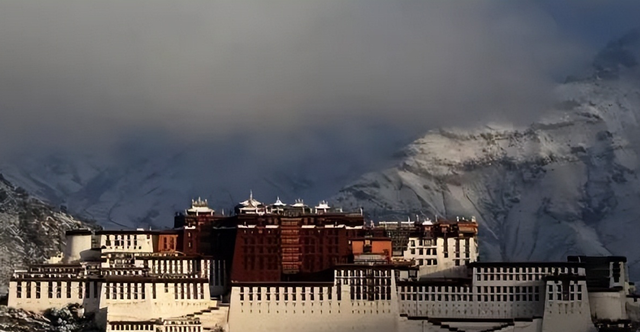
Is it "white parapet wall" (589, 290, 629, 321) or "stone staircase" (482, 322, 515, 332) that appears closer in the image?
"stone staircase" (482, 322, 515, 332)

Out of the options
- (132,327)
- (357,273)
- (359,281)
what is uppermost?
(357,273)

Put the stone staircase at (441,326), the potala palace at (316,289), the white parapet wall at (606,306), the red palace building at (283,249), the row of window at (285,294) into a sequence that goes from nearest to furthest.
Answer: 1. the stone staircase at (441,326)
2. the potala palace at (316,289)
3. the row of window at (285,294)
4. the white parapet wall at (606,306)
5. the red palace building at (283,249)

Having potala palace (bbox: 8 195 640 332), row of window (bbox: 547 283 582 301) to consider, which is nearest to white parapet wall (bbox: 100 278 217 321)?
potala palace (bbox: 8 195 640 332)

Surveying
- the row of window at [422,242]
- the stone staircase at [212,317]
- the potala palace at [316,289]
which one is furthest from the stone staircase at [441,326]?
the stone staircase at [212,317]

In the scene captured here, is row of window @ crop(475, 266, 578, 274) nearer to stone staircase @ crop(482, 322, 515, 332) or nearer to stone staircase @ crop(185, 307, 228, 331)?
stone staircase @ crop(482, 322, 515, 332)

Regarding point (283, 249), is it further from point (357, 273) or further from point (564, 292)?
point (564, 292)

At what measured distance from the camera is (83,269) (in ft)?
624

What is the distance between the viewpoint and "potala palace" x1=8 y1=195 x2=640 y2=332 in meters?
183

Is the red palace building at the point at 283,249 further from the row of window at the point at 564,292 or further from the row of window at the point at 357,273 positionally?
the row of window at the point at 564,292

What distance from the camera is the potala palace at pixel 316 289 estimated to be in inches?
7219

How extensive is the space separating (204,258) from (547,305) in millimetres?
37075

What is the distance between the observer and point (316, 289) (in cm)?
18525

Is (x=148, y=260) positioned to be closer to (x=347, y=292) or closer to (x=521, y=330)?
(x=347, y=292)

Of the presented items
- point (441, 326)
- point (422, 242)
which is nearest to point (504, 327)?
point (441, 326)
